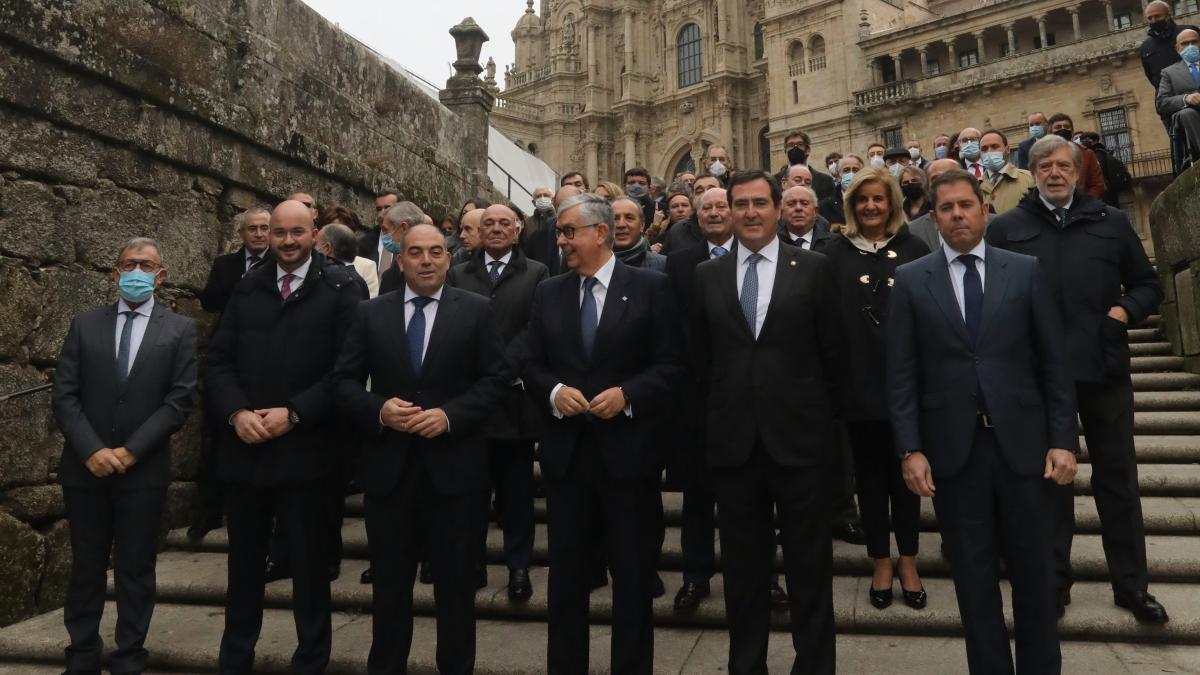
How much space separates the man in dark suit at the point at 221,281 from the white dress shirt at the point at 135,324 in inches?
34.4

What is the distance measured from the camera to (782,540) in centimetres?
368

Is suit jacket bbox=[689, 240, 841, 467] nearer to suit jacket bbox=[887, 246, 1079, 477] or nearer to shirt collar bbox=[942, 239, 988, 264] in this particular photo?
suit jacket bbox=[887, 246, 1079, 477]

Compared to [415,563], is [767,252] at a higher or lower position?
higher

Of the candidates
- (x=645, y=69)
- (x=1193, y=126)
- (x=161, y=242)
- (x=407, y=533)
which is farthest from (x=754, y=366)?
(x=645, y=69)

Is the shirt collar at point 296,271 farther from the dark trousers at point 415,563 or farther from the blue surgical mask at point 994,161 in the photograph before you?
the blue surgical mask at point 994,161

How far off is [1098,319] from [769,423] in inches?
84.8

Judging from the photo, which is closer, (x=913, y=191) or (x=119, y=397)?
(x=119, y=397)

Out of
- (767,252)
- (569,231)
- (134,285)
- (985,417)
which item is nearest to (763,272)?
(767,252)

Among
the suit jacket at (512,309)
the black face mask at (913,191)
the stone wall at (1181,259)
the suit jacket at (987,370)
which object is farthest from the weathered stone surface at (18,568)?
the stone wall at (1181,259)

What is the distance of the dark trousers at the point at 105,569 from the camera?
159 inches

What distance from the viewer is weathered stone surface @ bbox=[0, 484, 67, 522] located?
4891mm

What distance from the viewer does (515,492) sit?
5117 millimetres

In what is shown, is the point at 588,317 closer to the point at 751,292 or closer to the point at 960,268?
the point at 751,292

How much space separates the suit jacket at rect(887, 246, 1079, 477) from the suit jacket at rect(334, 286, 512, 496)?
199 centimetres
